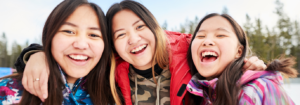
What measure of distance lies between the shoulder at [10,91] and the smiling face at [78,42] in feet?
1.52

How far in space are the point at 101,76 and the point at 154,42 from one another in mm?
790

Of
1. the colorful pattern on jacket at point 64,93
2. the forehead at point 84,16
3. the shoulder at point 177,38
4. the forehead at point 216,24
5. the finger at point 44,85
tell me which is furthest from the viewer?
the shoulder at point 177,38

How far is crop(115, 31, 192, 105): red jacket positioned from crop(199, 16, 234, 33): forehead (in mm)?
436

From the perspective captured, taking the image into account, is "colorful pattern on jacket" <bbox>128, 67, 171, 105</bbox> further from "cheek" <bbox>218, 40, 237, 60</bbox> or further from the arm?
the arm

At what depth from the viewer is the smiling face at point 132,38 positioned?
210cm

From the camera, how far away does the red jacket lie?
6.63ft

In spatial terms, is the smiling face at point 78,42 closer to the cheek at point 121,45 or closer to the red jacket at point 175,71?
the cheek at point 121,45

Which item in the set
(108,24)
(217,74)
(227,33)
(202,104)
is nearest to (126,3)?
(108,24)

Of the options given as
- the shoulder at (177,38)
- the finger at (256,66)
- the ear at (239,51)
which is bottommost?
the finger at (256,66)

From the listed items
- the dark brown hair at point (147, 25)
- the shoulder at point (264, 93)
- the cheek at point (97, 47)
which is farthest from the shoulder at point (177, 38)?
the shoulder at point (264, 93)

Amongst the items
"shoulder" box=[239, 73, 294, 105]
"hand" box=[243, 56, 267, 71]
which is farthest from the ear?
"shoulder" box=[239, 73, 294, 105]

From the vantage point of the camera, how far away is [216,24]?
78.6 inches

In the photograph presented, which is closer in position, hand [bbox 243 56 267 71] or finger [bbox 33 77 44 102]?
finger [bbox 33 77 44 102]

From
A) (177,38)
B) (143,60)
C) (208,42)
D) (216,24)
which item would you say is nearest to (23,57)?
(143,60)
